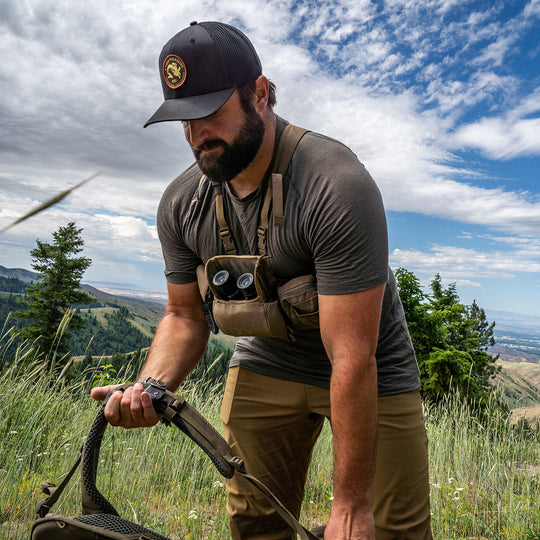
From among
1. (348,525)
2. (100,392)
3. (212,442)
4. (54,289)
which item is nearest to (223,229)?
(100,392)

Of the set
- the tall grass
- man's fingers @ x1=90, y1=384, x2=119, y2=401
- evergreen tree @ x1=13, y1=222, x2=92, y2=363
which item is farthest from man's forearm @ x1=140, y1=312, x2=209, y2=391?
evergreen tree @ x1=13, y1=222, x2=92, y2=363

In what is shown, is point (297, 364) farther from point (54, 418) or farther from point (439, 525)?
point (54, 418)

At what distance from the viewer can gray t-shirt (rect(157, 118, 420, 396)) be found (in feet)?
5.69

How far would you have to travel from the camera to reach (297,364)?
2.22 metres

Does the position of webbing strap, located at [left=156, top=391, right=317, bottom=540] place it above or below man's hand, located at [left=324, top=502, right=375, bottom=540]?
above

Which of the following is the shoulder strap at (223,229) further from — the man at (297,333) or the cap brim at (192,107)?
the cap brim at (192,107)

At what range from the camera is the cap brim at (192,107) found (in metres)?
1.85

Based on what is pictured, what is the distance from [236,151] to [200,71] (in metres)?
0.36

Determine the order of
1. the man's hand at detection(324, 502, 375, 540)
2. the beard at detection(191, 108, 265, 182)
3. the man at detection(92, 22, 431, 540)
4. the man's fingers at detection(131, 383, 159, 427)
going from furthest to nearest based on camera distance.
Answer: the beard at detection(191, 108, 265, 182)
the man at detection(92, 22, 431, 540)
the man's hand at detection(324, 502, 375, 540)
the man's fingers at detection(131, 383, 159, 427)

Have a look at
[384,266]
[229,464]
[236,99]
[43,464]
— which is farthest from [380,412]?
[43,464]

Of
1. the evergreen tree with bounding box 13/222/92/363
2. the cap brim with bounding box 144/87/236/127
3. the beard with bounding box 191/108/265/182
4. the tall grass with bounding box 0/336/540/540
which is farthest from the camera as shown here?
the evergreen tree with bounding box 13/222/92/363

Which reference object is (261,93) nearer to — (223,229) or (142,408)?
(223,229)

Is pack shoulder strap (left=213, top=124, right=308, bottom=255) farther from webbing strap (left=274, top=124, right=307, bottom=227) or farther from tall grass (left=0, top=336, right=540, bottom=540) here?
tall grass (left=0, top=336, right=540, bottom=540)

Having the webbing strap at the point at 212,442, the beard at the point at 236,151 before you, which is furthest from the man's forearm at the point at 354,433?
the beard at the point at 236,151
